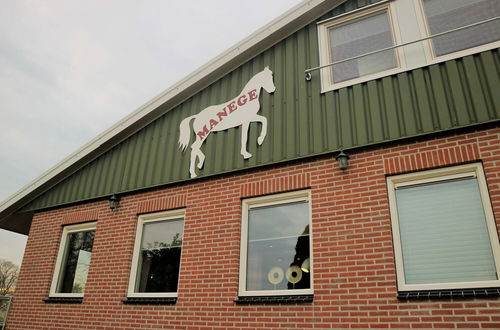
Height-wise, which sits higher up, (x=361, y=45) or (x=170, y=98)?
(x=361, y=45)

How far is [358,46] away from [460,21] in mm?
1555

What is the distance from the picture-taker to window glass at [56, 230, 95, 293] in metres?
7.82

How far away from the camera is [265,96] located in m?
6.73

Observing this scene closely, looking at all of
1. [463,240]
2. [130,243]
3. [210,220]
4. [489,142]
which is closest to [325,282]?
[463,240]

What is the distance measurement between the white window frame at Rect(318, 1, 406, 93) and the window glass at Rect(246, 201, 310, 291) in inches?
82.4

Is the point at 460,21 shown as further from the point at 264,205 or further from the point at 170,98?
the point at 170,98

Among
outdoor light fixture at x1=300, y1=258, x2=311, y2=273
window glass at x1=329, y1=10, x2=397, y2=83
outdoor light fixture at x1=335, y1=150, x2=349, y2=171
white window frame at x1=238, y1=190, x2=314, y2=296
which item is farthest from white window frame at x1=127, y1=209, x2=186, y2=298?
window glass at x1=329, y1=10, x2=397, y2=83

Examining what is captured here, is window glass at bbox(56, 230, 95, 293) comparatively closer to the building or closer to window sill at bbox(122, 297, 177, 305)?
the building

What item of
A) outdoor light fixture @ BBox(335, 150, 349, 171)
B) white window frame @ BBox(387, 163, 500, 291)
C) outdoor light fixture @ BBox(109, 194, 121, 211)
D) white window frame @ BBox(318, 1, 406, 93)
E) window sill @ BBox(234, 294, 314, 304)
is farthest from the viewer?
outdoor light fixture @ BBox(109, 194, 121, 211)

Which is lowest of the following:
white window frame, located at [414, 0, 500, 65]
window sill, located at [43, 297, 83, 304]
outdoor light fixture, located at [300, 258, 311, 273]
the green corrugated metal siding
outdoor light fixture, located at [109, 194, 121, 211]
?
window sill, located at [43, 297, 83, 304]

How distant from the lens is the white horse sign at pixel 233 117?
21.8 ft

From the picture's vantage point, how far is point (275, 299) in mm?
5203

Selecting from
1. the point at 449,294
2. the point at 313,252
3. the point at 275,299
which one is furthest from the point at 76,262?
the point at 449,294

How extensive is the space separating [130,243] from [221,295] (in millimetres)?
2406
